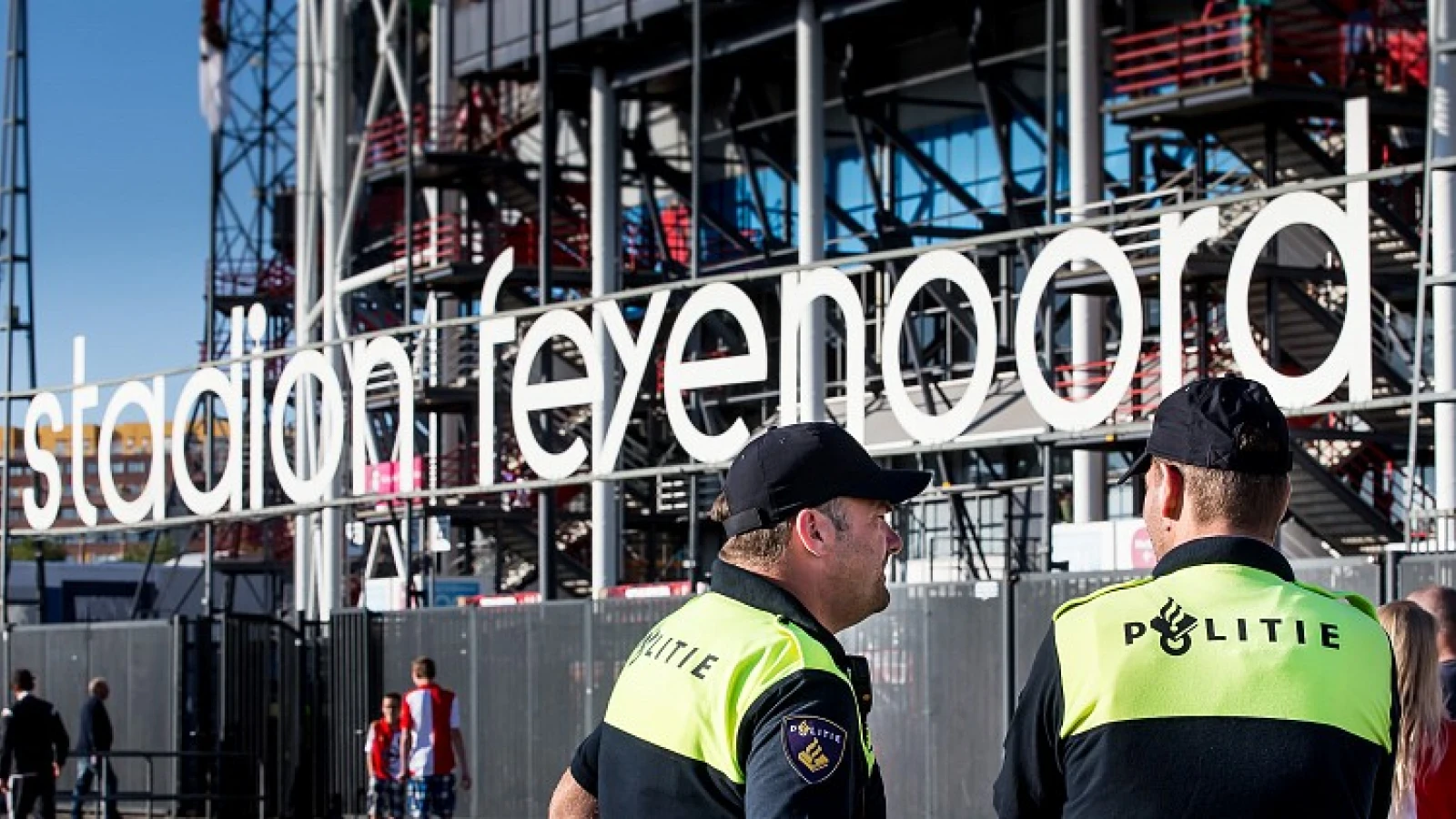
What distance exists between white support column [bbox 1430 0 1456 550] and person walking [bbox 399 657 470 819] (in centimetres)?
1072

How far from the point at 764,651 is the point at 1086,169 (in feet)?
107

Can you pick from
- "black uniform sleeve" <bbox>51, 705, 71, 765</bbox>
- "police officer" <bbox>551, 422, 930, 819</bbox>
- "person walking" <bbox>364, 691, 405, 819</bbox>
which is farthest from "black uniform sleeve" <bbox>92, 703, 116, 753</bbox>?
"police officer" <bbox>551, 422, 930, 819</bbox>

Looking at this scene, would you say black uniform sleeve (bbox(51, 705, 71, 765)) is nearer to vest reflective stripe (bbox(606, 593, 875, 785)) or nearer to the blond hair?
the blond hair

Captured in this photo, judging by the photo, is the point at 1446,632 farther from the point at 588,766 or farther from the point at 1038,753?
the point at 1038,753

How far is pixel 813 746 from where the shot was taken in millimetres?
4137

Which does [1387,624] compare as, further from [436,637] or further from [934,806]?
[436,637]

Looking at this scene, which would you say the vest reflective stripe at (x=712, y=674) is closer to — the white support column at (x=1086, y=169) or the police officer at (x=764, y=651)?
the police officer at (x=764, y=651)

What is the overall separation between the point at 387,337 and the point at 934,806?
31.3ft

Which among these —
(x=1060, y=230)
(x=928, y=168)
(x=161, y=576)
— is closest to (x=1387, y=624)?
(x=1060, y=230)

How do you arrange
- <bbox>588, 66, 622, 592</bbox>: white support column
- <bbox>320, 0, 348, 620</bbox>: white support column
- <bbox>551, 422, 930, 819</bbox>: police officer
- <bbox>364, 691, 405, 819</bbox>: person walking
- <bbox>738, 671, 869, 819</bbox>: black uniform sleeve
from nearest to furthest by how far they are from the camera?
<bbox>738, 671, 869, 819</bbox>: black uniform sleeve, <bbox>551, 422, 930, 819</bbox>: police officer, <bbox>364, 691, 405, 819</bbox>: person walking, <bbox>588, 66, 622, 592</bbox>: white support column, <bbox>320, 0, 348, 620</bbox>: white support column

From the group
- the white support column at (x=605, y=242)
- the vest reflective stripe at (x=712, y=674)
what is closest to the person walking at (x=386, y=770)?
the white support column at (x=605, y=242)

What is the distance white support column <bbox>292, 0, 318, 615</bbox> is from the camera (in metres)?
49.2

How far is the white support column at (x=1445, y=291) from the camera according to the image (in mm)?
27141

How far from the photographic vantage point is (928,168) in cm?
4662
